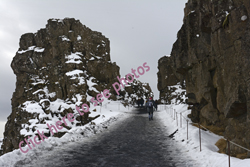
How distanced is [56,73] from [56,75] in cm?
50

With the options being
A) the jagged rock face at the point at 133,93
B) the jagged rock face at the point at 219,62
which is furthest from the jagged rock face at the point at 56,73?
the jagged rock face at the point at 219,62

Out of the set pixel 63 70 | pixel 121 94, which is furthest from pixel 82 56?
pixel 121 94

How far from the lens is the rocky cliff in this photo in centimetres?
2802

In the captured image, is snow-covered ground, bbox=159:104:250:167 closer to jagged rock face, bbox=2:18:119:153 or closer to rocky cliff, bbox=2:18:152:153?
rocky cliff, bbox=2:18:152:153

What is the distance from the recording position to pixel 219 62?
10.1 meters

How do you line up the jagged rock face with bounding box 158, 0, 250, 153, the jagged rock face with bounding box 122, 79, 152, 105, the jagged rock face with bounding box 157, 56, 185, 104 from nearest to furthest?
the jagged rock face with bounding box 158, 0, 250, 153 < the jagged rock face with bounding box 157, 56, 185, 104 < the jagged rock face with bounding box 122, 79, 152, 105

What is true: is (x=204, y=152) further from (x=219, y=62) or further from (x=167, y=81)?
(x=167, y=81)

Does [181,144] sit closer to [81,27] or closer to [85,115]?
[85,115]

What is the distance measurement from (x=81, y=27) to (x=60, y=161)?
145 feet

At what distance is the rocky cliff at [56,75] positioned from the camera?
91.9 feet

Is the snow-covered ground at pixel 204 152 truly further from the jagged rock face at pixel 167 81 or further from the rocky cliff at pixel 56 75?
the jagged rock face at pixel 167 81

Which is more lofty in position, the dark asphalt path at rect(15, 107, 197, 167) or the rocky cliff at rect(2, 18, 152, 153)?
the rocky cliff at rect(2, 18, 152, 153)

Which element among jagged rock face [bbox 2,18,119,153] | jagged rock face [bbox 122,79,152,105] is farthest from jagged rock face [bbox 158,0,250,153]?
jagged rock face [bbox 122,79,152,105]

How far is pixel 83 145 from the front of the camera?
9.27m
